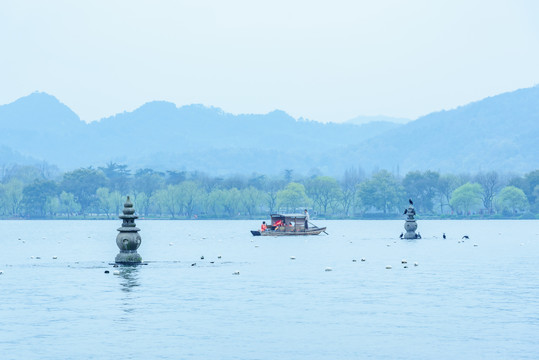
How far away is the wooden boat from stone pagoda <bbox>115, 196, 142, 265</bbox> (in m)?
67.9

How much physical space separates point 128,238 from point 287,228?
2854 inches

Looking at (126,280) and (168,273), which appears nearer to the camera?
(126,280)

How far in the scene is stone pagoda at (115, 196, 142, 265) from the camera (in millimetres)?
57300

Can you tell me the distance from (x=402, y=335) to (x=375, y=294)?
13.5 metres

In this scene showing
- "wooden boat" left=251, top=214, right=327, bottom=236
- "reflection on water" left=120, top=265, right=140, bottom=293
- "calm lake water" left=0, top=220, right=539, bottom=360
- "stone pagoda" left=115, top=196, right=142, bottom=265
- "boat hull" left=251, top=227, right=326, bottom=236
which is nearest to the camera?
"calm lake water" left=0, top=220, right=539, bottom=360

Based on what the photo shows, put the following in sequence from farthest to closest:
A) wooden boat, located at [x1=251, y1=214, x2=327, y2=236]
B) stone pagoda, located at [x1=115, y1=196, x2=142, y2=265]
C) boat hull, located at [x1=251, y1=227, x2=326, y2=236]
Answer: wooden boat, located at [x1=251, y1=214, x2=327, y2=236]
boat hull, located at [x1=251, y1=227, x2=326, y2=236]
stone pagoda, located at [x1=115, y1=196, x2=142, y2=265]

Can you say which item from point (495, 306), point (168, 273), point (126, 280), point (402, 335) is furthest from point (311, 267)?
point (402, 335)

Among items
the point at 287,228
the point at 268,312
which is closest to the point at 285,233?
the point at 287,228

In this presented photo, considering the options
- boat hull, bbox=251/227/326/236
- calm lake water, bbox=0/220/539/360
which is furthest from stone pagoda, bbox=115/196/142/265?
boat hull, bbox=251/227/326/236

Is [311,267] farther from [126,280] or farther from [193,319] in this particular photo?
[193,319]

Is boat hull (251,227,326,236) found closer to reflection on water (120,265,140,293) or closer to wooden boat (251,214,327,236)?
wooden boat (251,214,327,236)

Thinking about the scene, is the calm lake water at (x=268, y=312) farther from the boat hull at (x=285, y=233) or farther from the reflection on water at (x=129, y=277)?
the boat hull at (x=285, y=233)

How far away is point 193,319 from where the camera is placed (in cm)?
3691

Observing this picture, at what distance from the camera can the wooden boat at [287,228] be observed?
130 metres
